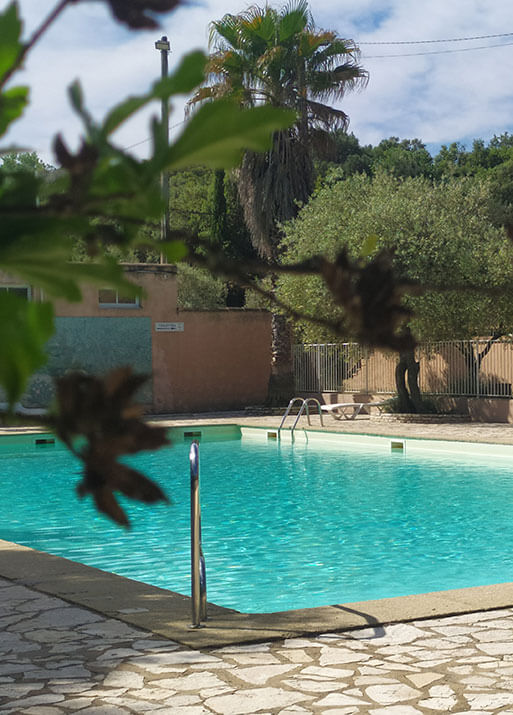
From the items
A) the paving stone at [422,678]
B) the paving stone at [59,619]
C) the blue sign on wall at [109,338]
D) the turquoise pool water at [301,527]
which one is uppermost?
the blue sign on wall at [109,338]

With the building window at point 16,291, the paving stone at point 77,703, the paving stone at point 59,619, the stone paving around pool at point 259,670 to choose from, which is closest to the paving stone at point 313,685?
the stone paving around pool at point 259,670

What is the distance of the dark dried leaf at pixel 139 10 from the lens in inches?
22.4

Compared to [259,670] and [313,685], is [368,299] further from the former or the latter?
[259,670]

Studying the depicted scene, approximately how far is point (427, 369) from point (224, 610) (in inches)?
764

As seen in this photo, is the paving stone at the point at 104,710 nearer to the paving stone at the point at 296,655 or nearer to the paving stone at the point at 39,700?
the paving stone at the point at 39,700

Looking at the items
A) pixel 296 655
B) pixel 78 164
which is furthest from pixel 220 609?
pixel 78 164

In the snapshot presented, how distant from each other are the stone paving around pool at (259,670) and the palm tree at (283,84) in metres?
20.0

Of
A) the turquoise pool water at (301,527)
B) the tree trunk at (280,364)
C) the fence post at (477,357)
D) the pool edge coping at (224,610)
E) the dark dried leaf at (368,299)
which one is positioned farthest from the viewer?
the tree trunk at (280,364)

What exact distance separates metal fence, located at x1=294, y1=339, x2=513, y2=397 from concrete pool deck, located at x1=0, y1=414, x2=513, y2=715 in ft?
48.6

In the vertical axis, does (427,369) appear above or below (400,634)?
above

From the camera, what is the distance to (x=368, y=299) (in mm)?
616

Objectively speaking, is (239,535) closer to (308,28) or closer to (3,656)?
(3,656)

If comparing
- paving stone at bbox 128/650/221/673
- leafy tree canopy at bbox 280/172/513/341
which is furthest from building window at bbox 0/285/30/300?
leafy tree canopy at bbox 280/172/513/341

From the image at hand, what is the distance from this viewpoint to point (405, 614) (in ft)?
17.9
